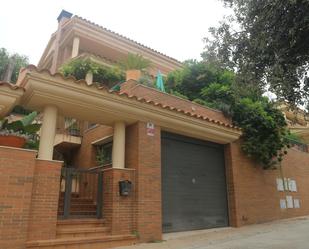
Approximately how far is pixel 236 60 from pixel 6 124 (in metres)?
5.48

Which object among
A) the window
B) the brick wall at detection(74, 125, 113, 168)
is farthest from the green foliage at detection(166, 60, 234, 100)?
the window

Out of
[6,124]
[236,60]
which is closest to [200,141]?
[236,60]

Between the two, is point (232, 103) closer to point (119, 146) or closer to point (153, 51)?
point (119, 146)

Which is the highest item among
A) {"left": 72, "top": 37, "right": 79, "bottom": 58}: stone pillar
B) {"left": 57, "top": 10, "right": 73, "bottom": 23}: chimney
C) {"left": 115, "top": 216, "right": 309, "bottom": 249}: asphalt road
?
{"left": 57, "top": 10, "right": 73, "bottom": 23}: chimney

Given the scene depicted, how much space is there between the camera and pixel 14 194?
585cm

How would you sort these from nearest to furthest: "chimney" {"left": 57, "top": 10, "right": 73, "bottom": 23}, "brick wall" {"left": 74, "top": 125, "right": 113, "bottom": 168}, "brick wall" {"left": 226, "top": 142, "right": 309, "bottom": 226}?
"brick wall" {"left": 74, "top": 125, "right": 113, "bottom": 168}
"brick wall" {"left": 226, "top": 142, "right": 309, "bottom": 226}
"chimney" {"left": 57, "top": 10, "right": 73, "bottom": 23}

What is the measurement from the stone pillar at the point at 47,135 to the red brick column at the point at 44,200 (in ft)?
1.28

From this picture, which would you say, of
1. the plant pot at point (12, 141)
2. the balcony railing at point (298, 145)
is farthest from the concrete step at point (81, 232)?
the balcony railing at point (298, 145)

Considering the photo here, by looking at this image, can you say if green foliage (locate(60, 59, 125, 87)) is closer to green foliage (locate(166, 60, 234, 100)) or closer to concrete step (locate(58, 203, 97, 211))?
green foliage (locate(166, 60, 234, 100))

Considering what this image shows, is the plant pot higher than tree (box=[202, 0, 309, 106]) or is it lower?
lower

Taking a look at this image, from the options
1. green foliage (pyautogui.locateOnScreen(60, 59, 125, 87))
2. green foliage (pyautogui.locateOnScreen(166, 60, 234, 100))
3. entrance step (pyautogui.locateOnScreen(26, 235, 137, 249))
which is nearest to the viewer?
entrance step (pyautogui.locateOnScreen(26, 235, 137, 249))

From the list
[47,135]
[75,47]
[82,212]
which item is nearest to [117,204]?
[82,212]

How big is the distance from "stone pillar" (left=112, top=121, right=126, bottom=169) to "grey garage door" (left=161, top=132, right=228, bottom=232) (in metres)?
1.38

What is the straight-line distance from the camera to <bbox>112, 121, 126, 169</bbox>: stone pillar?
806 cm
